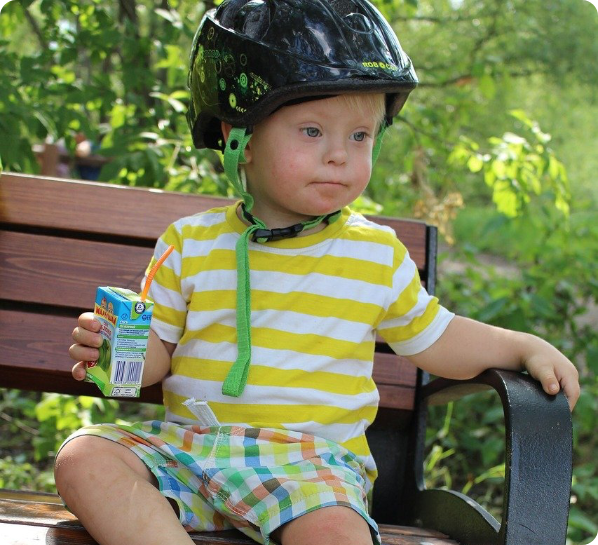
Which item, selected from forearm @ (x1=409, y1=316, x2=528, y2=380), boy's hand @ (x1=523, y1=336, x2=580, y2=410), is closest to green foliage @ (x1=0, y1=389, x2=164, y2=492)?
forearm @ (x1=409, y1=316, x2=528, y2=380)

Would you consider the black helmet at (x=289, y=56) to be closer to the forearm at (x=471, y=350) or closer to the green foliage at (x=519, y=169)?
the forearm at (x=471, y=350)

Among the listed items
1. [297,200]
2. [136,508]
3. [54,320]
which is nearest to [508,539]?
[136,508]

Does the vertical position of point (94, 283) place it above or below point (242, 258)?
below

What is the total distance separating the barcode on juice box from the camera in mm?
1660

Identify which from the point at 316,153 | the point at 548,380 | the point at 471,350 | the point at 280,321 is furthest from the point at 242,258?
the point at 548,380

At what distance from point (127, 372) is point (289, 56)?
2.38 ft

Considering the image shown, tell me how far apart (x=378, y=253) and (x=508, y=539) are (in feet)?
2.41

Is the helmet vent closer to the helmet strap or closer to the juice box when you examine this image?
the helmet strap

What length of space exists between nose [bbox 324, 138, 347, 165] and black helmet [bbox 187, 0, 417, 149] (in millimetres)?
107

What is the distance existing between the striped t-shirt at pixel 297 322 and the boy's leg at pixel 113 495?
0.24m

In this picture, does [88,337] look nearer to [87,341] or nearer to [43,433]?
[87,341]

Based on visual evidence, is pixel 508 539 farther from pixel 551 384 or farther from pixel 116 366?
pixel 116 366

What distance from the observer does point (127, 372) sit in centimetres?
167

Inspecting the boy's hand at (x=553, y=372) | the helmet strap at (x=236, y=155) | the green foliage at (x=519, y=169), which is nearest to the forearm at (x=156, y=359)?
the helmet strap at (x=236, y=155)
